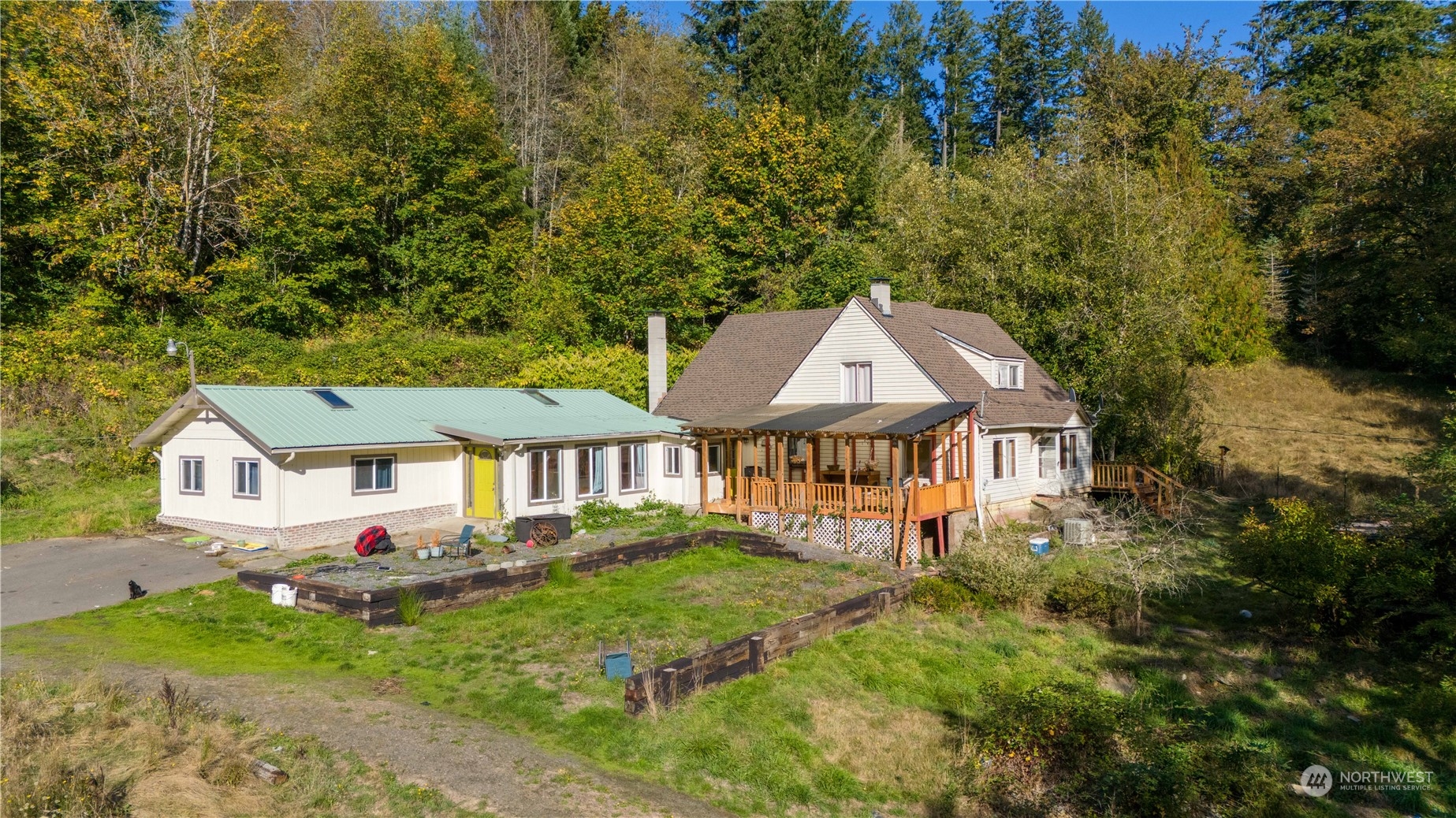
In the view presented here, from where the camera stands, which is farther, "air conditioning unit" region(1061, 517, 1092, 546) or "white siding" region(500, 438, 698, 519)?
"air conditioning unit" region(1061, 517, 1092, 546)

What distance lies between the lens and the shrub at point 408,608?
13.6 m

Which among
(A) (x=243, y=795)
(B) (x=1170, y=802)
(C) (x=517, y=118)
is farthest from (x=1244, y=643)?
(C) (x=517, y=118)

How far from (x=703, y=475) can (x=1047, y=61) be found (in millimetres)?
44713

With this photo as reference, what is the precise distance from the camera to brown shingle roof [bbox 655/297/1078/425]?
24.7 m

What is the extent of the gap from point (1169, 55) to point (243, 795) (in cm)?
5427

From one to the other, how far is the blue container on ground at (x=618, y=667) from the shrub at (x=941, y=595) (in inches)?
276

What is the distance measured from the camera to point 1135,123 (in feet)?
142

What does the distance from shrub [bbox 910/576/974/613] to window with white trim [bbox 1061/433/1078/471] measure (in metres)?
12.9

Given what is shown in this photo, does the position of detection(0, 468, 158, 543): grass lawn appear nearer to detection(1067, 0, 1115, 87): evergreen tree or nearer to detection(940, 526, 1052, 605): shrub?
detection(940, 526, 1052, 605): shrub

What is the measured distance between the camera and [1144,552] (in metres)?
17.9

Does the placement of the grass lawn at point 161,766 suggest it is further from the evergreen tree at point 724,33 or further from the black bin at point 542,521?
the evergreen tree at point 724,33

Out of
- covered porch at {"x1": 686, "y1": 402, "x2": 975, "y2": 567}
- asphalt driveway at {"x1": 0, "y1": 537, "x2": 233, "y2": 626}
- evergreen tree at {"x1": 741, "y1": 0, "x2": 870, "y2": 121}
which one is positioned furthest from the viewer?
evergreen tree at {"x1": 741, "y1": 0, "x2": 870, "y2": 121}

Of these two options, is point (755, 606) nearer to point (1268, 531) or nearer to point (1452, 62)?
point (1268, 531)

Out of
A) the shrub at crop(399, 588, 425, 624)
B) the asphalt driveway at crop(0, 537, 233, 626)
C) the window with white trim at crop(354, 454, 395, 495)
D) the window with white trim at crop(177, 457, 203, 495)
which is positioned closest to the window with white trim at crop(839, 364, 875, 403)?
the window with white trim at crop(354, 454, 395, 495)
